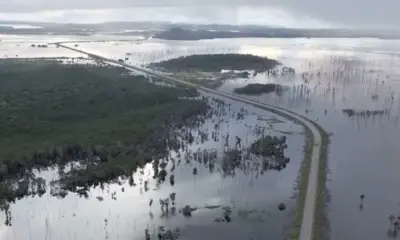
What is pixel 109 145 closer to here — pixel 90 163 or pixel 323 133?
pixel 90 163

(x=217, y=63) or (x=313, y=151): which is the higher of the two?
(x=217, y=63)

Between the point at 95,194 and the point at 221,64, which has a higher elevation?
the point at 221,64

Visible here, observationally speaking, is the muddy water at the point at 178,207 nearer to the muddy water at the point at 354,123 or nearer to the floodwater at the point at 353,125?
the floodwater at the point at 353,125

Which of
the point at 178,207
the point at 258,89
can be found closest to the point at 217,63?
the point at 258,89

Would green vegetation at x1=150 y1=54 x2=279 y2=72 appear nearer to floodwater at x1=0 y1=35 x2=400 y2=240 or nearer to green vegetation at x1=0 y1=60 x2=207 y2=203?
floodwater at x1=0 y1=35 x2=400 y2=240

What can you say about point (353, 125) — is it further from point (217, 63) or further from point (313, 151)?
point (217, 63)

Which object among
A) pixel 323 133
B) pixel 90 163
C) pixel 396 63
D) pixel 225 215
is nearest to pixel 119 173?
pixel 90 163

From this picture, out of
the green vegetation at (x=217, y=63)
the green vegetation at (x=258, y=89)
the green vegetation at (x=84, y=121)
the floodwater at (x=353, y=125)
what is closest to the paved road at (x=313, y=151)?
the floodwater at (x=353, y=125)

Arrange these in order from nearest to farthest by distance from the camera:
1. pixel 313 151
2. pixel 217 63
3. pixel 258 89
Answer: pixel 313 151 → pixel 258 89 → pixel 217 63
